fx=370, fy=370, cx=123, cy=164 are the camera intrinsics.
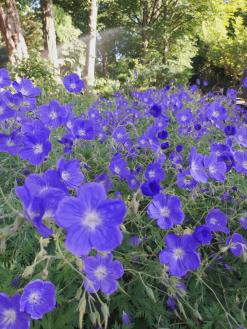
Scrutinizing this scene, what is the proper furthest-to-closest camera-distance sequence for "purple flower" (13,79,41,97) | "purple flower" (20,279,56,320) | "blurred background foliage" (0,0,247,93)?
"blurred background foliage" (0,0,247,93), "purple flower" (13,79,41,97), "purple flower" (20,279,56,320)

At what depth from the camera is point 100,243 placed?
97 centimetres

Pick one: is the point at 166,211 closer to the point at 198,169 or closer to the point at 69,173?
the point at 198,169

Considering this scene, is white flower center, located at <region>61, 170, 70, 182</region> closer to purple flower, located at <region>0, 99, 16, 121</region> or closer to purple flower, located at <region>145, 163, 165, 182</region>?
purple flower, located at <region>145, 163, 165, 182</region>

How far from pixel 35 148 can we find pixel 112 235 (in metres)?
0.84

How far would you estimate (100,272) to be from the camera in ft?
4.09

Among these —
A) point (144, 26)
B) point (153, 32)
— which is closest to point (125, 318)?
point (153, 32)

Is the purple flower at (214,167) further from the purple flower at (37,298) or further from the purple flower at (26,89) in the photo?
the purple flower at (26,89)

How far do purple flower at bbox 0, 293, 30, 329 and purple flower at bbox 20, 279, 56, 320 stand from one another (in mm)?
28

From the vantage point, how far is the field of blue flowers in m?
1.01

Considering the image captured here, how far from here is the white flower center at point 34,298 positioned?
1071 mm

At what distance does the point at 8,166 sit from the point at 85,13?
1879 centimetres

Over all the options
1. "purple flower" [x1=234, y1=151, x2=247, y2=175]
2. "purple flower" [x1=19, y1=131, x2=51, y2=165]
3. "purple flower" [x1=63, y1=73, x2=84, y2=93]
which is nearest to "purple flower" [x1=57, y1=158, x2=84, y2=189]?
"purple flower" [x1=19, y1=131, x2=51, y2=165]

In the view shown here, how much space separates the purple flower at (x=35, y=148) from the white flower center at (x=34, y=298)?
0.67 m

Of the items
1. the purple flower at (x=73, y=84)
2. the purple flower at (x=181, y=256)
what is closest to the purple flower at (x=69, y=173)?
the purple flower at (x=181, y=256)
